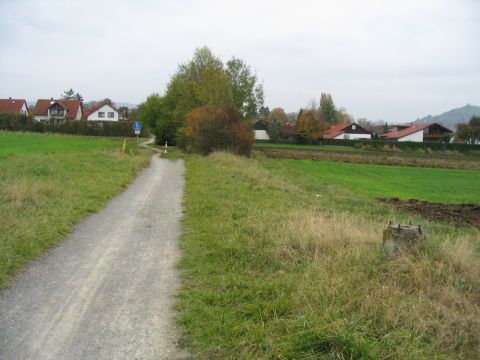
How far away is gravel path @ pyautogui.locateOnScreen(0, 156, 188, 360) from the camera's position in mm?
4609

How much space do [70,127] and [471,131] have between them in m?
82.1

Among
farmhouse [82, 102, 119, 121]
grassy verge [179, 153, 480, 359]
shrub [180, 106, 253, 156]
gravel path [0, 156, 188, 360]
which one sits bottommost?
gravel path [0, 156, 188, 360]

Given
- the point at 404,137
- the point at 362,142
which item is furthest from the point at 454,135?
the point at 362,142

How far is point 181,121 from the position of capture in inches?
2162

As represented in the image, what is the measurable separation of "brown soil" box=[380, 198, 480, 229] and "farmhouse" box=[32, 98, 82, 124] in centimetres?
10034

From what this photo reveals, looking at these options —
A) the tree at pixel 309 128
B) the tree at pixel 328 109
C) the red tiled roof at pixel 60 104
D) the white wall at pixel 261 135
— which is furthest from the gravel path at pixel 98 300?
the tree at pixel 328 109

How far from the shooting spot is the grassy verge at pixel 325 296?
14.4ft

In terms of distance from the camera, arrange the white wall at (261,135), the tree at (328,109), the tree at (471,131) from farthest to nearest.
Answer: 1. the tree at (328,109)
2. the white wall at (261,135)
3. the tree at (471,131)

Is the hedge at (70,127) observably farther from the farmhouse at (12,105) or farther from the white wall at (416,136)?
the white wall at (416,136)

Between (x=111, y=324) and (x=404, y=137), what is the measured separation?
97.9m

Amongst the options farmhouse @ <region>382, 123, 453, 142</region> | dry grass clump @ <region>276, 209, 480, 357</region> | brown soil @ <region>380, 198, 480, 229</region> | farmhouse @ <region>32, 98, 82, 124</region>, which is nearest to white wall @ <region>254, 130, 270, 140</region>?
farmhouse @ <region>382, 123, 453, 142</region>

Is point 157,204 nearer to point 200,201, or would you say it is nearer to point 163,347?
point 200,201

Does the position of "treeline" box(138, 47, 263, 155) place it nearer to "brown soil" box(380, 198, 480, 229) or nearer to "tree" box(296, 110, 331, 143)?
"brown soil" box(380, 198, 480, 229)

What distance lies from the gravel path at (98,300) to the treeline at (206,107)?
2963 centimetres
